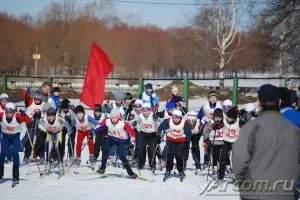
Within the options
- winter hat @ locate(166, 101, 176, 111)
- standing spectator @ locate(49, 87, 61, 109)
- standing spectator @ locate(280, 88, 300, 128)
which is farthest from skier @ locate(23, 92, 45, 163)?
standing spectator @ locate(280, 88, 300, 128)

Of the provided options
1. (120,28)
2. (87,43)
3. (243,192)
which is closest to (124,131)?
(243,192)

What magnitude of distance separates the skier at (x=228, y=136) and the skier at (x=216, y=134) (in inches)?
6.3

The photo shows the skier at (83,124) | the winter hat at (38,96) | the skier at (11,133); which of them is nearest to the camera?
the skier at (11,133)

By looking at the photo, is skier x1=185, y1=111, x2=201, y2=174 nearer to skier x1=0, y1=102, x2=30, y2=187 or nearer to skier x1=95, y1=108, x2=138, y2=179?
skier x1=95, y1=108, x2=138, y2=179

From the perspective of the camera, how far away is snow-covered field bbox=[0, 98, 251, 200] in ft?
25.0

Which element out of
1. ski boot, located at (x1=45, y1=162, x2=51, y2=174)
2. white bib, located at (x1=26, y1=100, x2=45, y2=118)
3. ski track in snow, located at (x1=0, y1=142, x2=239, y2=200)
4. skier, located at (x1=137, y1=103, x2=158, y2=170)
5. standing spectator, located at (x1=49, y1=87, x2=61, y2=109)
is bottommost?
ski track in snow, located at (x1=0, y1=142, x2=239, y2=200)

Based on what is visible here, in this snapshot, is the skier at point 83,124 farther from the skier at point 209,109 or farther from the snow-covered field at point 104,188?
the skier at point 209,109

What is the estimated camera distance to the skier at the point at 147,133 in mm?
9953

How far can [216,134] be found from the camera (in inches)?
364

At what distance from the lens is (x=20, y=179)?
888cm

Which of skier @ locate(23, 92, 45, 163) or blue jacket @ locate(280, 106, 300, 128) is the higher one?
blue jacket @ locate(280, 106, 300, 128)

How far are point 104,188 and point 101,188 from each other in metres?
0.06

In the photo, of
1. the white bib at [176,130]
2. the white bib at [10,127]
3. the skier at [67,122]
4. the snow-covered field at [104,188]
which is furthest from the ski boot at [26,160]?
the white bib at [176,130]

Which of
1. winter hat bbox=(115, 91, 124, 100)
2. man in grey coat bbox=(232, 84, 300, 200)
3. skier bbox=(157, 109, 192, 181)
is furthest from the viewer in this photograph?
winter hat bbox=(115, 91, 124, 100)
